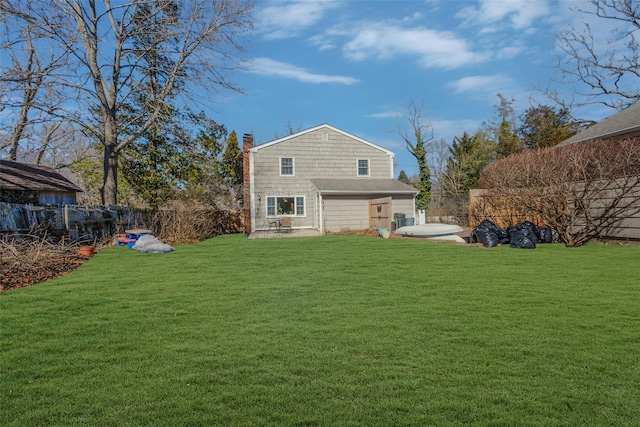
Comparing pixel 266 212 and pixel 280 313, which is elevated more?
pixel 266 212

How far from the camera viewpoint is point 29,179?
55.4 ft

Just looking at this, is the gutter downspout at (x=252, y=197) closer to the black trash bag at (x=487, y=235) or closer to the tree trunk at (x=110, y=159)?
the tree trunk at (x=110, y=159)

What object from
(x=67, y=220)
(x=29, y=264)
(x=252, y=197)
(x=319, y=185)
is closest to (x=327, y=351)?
(x=29, y=264)

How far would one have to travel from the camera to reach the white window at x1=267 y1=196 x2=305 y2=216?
1989 centimetres

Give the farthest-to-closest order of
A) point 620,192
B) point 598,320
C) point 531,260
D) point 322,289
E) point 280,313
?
point 620,192
point 531,260
point 322,289
point 280,313
point 598,320

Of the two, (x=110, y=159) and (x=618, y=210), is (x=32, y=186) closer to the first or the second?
(x=110, y=159)

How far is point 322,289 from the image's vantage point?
587 centimetres

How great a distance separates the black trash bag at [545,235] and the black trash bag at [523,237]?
26.2 inches

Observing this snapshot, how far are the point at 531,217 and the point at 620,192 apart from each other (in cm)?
272

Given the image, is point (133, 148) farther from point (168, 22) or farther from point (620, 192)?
point (620, 192)

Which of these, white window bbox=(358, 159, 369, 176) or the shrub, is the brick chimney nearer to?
white window bbox=(358, 159, 369, 176)

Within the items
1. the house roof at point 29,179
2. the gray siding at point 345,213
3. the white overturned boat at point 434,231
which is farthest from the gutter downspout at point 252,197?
the house roof at point 29,179

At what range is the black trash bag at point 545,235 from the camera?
11.7m

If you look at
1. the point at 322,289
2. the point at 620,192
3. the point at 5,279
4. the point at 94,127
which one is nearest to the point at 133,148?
the point at 94,127
